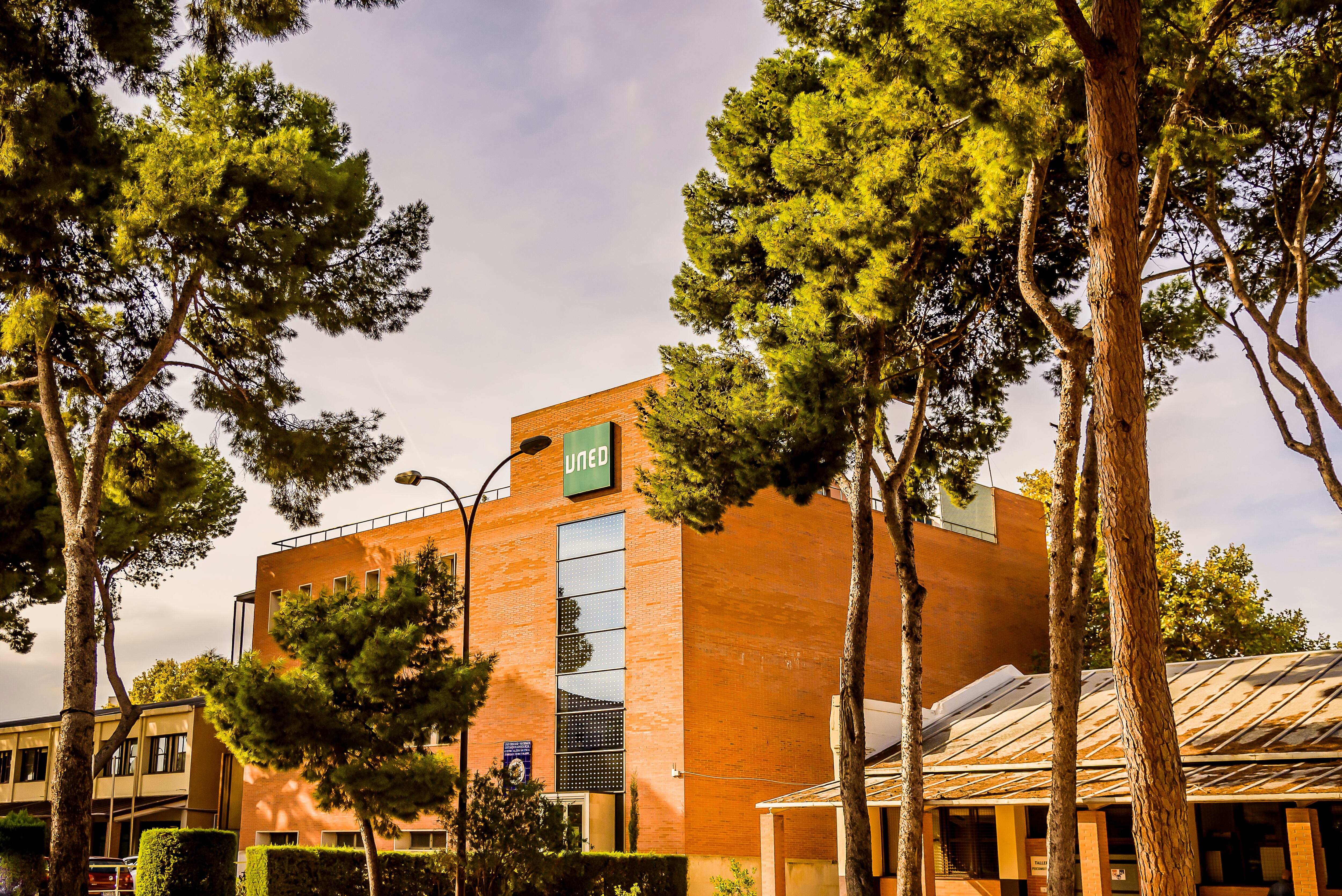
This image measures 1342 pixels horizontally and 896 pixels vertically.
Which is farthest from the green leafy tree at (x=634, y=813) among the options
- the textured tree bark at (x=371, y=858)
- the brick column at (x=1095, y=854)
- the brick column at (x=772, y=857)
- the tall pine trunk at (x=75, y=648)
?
the tall pine trunk at (x=75, y=648)

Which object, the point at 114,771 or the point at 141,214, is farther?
the point at 114,771

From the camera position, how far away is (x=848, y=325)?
15312 mm

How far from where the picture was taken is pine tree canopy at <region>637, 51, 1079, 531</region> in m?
13.6

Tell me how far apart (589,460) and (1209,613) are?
19.2 m

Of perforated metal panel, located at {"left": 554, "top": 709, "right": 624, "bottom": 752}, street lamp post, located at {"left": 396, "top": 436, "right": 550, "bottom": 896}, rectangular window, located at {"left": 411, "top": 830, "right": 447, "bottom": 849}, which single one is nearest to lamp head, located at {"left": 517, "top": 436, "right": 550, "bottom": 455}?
street lamp post, located at {"left": 396, "top": 436, "right": 550, "bottom": 896}

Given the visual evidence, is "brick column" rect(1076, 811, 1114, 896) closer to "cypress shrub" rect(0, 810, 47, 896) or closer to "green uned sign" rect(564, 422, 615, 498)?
"green uned sign" rect(564, 422, 615, 498)

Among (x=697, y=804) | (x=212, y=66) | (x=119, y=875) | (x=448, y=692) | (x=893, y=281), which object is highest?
(x=212, y=66)

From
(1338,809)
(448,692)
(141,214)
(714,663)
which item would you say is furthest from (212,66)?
(1338,809)

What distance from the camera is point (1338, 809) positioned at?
68.5ft

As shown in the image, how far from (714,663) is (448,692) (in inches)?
429

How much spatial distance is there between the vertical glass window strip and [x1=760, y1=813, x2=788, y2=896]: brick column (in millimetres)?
4697

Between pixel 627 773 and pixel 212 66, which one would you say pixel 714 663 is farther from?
pixel 212 66

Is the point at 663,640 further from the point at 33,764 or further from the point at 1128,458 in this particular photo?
the point at 33,764

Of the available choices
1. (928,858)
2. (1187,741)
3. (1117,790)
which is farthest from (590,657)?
(1117,790)
